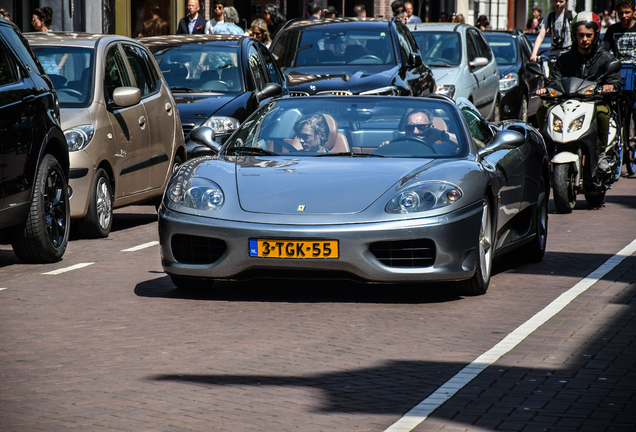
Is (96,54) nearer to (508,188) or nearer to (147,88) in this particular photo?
(147,88)

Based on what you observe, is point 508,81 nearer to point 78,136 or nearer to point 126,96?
point 126,96

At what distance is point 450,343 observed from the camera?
615 cm

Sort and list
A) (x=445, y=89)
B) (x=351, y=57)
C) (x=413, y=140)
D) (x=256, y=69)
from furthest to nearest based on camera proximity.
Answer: (x=445, y=89)
(x=351, y=57)
(x=256, y=69)
(x=413, y=140)

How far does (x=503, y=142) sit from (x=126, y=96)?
3.61m

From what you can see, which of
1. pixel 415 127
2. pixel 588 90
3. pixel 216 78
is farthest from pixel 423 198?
pixel 216 78

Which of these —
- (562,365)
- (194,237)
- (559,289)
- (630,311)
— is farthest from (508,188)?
(562,365)

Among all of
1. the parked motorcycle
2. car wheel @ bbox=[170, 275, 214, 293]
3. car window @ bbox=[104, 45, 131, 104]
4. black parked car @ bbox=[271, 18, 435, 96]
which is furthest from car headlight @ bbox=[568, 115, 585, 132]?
car wheel @ bbox=[170, 275, 214, 293]

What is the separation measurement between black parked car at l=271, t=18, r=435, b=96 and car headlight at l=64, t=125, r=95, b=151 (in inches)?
198

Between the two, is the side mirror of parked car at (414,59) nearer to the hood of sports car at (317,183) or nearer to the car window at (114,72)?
the car window at (114,72)

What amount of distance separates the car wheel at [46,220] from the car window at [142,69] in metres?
2.39

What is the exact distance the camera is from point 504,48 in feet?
74.6

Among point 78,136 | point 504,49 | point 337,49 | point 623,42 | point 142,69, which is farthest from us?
point 504,49

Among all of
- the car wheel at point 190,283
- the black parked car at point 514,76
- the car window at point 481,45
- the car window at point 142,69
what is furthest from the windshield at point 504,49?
the car wheel at point 190,283

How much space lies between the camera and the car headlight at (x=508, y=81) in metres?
21.0
